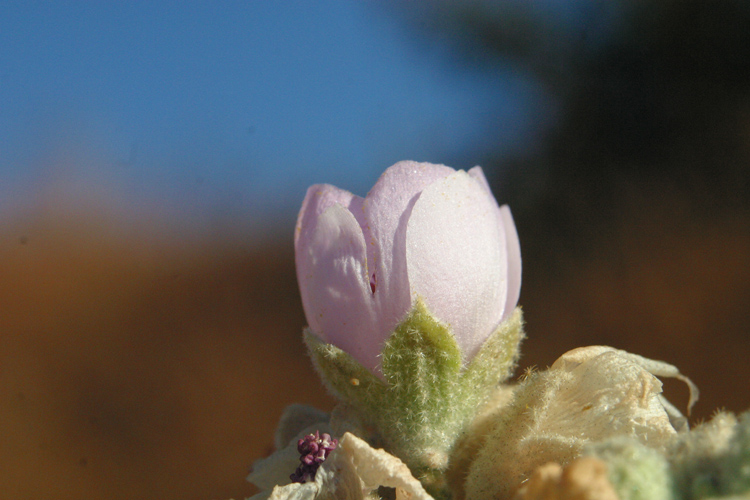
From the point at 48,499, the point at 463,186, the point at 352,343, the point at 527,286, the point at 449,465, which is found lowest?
the point at 48,499

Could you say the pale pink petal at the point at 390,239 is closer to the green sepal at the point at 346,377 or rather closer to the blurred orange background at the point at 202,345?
the green sepal at the point at 346,377

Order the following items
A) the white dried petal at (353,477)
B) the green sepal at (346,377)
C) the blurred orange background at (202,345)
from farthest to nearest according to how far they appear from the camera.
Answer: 1. the blurred orange background at (202,345)
2. the green sepal at (346,377)
3. the white dried petal at (353,477)

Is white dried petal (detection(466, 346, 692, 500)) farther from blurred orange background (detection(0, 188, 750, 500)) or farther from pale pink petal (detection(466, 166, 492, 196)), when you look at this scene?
blurred orange background (detection(0, 188, 750, 500))

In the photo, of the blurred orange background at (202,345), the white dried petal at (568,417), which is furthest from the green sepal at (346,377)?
the blurred orange background at (202,345)

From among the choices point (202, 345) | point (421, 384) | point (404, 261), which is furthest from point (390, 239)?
point (202, 345)

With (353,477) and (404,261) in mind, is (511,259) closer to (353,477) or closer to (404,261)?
(404,261)

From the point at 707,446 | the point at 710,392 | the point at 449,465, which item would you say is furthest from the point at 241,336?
the point at 707,446

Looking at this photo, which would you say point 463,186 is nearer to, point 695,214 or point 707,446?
point 707,446
